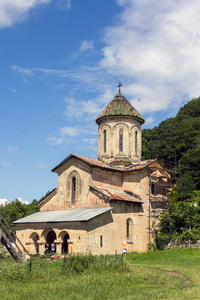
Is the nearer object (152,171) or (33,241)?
(33,241)

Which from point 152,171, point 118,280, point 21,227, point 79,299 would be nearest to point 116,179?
point 152,171

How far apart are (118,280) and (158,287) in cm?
146

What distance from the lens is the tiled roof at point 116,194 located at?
2289cm

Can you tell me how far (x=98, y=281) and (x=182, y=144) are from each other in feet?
130

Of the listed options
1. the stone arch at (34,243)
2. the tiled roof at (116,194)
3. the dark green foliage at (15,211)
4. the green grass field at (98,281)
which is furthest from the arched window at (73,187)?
the dark green foliage at (15,211)

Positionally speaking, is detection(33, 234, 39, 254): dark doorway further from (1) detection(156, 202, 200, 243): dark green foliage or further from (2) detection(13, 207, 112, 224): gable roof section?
(1) detection(156, 202, 200, 243): dark green foliage

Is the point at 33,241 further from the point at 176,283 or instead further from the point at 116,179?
the point at 176,283

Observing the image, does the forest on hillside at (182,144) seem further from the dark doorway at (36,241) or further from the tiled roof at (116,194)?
the dark doorway at (36,241)

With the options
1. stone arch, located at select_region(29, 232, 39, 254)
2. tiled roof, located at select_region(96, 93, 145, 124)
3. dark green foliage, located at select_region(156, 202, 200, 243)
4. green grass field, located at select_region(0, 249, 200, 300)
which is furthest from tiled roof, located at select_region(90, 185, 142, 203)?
green grass field, located at select_region(0, 249, 200, 300)

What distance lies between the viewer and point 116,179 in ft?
86.6

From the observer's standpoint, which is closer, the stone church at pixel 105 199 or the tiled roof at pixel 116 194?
the stone church at pixel 105 199

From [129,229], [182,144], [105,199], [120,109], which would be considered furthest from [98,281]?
[182,144]

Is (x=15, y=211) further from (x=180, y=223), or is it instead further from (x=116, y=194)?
(x=180, y=223)

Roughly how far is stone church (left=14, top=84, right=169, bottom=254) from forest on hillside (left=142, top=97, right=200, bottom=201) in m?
13.7
